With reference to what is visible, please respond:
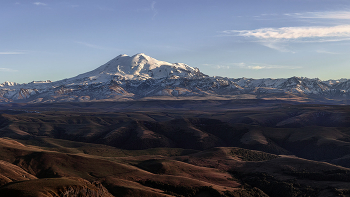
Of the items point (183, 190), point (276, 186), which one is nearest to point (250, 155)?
point (276, 186)

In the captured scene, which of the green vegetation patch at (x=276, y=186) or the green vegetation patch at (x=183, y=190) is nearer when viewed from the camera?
the green vegetation patch at (x=183, y=190)

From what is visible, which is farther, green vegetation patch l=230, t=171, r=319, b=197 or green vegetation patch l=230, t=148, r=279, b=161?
green vegetation patch l=230, t=148, r=279, b=161

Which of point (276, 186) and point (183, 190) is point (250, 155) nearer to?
point (276, 186)

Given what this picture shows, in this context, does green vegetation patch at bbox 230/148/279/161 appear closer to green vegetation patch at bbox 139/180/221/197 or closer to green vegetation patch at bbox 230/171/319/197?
green vegetation patch at bbox 230/171/319/197

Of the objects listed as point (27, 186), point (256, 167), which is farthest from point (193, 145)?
point (27, 186)

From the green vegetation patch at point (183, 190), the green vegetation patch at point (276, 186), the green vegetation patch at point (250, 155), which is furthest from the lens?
the green vegetation patch at point (250, 155)

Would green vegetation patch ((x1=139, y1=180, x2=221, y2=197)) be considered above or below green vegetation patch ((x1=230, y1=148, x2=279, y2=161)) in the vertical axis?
above

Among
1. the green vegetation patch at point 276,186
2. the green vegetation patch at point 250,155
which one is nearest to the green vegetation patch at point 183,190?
the green vegetation patch at point 276,186

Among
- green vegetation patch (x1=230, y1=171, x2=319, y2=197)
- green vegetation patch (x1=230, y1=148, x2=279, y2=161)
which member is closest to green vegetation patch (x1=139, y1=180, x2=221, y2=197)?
green vegetation patch (x1=230, y1=171, x2=319, y2=197)

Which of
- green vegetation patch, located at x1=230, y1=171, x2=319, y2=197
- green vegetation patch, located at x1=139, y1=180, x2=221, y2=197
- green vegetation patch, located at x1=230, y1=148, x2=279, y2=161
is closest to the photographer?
green vegetation patch, located at x1=139, y1=180, x2=221, y2=197

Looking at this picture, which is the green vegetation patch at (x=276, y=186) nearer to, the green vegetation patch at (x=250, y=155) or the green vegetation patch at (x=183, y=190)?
the green vegetation patch at (x=183, y=190)

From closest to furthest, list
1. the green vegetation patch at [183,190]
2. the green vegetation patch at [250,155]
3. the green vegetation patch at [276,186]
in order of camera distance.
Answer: the green vegetation patch at [183,190], the green vegetation patch at [276,186], the green vegetation patch at [250,155]

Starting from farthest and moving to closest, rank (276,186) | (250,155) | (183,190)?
(250,155), (276,186), (183,190)
